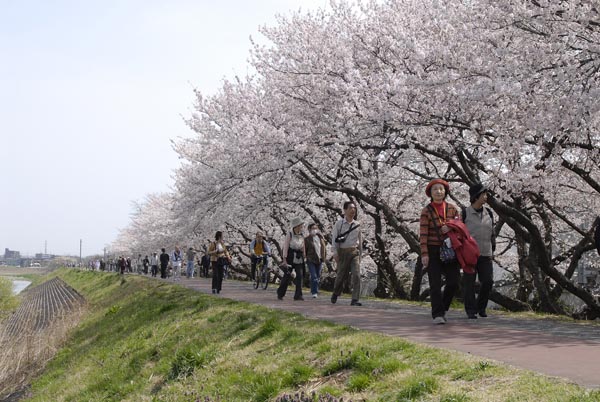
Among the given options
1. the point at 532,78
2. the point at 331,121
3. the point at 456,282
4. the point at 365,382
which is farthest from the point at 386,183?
the point at 365,382

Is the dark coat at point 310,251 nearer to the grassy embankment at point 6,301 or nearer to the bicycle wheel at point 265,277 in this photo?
the bicycle wheel at point 265,277

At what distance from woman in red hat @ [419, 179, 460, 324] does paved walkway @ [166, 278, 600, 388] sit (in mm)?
473

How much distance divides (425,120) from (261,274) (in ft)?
33.6

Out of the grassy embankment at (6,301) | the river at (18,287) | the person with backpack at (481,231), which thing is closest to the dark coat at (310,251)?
the person with backpack at (481,231)

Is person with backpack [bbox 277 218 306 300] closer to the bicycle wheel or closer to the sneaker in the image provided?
the sneaker

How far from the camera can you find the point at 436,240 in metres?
8.59

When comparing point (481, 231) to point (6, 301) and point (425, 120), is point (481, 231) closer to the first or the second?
point (425, 120)

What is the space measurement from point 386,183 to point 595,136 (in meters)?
6.96

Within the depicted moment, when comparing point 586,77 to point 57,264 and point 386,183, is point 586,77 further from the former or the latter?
point 57,264

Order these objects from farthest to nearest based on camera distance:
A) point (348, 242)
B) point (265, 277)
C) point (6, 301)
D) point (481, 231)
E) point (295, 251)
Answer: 1. point (6, 301)
2. point (265, 277)
3. point (295, 251)
4. point (348, 242)
5. point (481, 231)

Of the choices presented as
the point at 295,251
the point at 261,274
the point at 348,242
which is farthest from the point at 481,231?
the point at 261,274

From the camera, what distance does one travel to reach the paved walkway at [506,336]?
5453 mm

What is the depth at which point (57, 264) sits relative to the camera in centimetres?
14900

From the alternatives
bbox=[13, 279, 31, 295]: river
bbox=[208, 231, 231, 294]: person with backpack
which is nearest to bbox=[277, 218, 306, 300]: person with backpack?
bbox=[208, 231, 231, 294]: person with backpack
